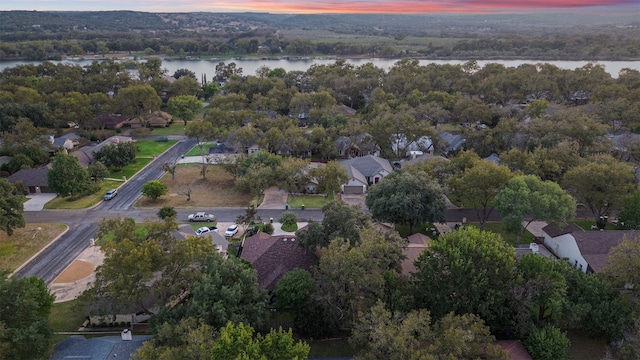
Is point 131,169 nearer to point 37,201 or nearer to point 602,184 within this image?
point 37,201

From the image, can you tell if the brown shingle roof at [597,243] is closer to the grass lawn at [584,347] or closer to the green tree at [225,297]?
the grass lawn at [584,347]

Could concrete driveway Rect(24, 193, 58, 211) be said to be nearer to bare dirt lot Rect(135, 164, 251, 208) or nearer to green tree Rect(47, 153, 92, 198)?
green tree Rect(47, 153, 92, 198)

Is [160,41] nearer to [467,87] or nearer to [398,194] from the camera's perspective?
[467,87]

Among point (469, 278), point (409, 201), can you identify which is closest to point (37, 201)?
point (409, 201)

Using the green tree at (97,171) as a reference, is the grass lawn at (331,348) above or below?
below

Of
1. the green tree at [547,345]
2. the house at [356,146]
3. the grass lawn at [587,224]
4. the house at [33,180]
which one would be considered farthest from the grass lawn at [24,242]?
the grass lawn at [587,224]

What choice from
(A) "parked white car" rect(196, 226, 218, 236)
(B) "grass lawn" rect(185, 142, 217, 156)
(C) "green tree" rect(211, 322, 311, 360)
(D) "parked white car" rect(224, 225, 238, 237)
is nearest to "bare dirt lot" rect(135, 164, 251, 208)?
(B) "grass lawn" rect(185, 142, 217, 156)
